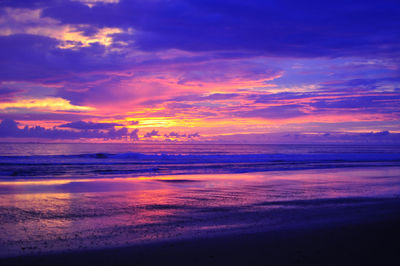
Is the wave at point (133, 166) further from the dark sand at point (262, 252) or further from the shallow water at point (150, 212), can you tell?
the dark sand at point (262, 252)

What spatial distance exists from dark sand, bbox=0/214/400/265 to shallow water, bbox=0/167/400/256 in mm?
488

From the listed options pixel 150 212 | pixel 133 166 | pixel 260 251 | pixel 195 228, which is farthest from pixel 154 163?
pixel 260 251

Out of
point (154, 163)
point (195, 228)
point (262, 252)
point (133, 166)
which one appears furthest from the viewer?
point (154, 163)

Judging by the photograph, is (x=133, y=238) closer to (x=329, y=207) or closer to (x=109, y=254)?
(x=109, y=254)

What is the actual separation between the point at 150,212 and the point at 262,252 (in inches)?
180

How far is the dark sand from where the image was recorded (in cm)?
562

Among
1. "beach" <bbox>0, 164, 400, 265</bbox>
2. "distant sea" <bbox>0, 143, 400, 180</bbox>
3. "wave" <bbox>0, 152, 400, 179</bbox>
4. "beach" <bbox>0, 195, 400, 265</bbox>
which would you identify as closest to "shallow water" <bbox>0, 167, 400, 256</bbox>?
"beach" <bbox>0, 164, 400, 265</bbox>

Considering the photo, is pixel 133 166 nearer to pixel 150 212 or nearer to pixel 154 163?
pixel 154 163

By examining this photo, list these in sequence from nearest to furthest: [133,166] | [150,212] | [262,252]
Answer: [262,252] → [150,212] → [133,166]

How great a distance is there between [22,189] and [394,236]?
1472cm

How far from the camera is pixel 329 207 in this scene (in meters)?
10.6

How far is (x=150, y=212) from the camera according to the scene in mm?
9773

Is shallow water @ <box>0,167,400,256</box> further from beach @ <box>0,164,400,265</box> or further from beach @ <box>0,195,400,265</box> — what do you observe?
beach @ <box>0,195,400,265</box>

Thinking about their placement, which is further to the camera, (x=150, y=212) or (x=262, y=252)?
(x=150, y=212)
